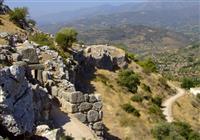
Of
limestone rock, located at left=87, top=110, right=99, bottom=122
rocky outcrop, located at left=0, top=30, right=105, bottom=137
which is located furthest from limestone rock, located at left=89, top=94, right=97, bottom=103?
limestone rock, located at left=87, top=110, right=99, bottom=122

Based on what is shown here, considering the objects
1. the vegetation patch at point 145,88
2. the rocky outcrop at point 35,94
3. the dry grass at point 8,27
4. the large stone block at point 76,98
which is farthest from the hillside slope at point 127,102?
the dry grass at point 8,27

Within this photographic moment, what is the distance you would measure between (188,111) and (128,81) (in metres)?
9.38

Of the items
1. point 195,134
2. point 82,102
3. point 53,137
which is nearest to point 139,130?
point 195,134

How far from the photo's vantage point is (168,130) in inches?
1624

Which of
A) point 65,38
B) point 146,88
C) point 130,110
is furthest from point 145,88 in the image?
point 130,110

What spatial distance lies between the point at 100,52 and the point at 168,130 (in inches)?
1038

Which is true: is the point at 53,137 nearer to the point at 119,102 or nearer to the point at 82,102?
the point at 82,102

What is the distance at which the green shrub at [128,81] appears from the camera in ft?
190

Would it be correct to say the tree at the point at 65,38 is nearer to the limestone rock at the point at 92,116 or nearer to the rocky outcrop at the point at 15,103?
the limestone rock at the point at 92,116

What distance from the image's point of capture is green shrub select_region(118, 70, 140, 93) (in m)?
57.8

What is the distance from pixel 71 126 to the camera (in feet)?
95.7

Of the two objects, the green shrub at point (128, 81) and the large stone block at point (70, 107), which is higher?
the large stone block at point (70, 107)

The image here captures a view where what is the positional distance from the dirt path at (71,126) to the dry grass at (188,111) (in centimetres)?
2547

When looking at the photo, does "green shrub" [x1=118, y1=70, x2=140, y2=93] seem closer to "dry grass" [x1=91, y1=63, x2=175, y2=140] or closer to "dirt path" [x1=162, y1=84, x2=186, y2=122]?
"dry grass" [x1=91, y1=63, x2=175, y2=140]
